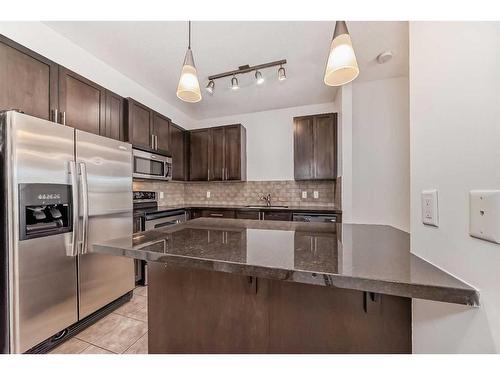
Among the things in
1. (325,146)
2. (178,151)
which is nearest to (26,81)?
(178,151)

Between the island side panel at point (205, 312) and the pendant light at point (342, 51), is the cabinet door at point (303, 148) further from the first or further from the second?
the island side panel at point (205, 312)

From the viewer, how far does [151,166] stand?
278 centimetres

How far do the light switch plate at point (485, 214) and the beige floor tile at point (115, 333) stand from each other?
214cm

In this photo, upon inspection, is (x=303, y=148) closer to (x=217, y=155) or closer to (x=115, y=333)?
(x=217, y=155)

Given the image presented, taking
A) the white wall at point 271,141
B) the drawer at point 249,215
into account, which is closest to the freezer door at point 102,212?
the drawer at point 249,215

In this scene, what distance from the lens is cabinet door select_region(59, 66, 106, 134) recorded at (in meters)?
1.81

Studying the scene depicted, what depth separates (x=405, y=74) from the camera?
2.59m

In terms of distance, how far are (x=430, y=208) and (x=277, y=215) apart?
7.80ft

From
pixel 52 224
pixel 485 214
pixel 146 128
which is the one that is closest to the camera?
pixel 485 214

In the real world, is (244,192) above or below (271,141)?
below

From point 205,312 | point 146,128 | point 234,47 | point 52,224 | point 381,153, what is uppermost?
point 234,47

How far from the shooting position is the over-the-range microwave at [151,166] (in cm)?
252
